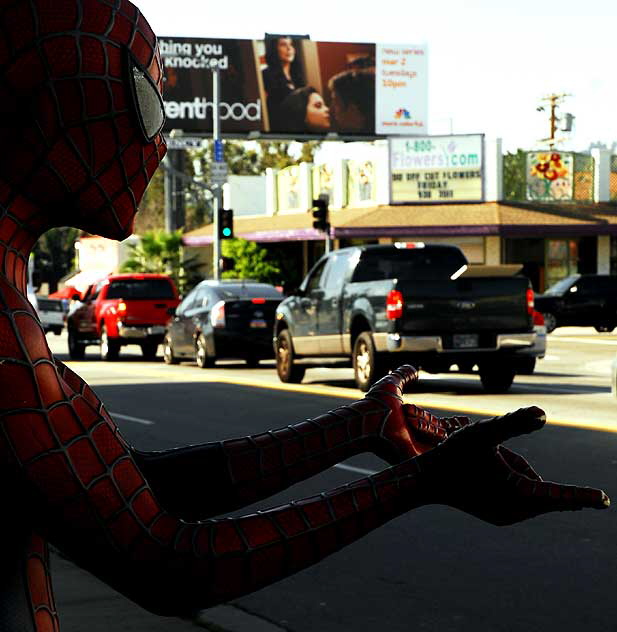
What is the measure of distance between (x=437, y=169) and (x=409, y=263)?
99.8 feet

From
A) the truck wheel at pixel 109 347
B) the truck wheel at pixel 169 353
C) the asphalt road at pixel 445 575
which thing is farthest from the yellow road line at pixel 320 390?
the truck wheel at pixel 109 347

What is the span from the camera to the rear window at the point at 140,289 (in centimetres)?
3006

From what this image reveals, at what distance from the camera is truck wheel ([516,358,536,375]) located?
18.4 m

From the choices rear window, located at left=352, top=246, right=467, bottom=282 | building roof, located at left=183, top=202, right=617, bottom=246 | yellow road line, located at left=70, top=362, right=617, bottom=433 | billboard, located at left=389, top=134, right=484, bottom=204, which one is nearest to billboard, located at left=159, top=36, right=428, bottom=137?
building roof, located at left=183, top=202, right=617, bottom=246

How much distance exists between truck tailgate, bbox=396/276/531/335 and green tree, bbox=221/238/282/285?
35.1 m

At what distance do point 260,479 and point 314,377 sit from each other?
64.8 ft

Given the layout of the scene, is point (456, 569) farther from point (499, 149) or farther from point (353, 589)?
point (499, 149)

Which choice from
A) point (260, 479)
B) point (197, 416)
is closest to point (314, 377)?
point (197, 416)

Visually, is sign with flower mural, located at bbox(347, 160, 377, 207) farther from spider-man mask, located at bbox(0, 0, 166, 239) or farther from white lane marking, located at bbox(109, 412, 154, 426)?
spider-man mask, located at bbox(0, 0, 166, 239)

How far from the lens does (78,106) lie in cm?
173

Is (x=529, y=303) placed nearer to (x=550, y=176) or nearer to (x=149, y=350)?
(x=149, y=350)

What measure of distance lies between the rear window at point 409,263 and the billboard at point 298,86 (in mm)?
43082

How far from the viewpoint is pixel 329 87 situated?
63.8 m

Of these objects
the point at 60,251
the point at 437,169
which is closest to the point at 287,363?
the point at 437,169
